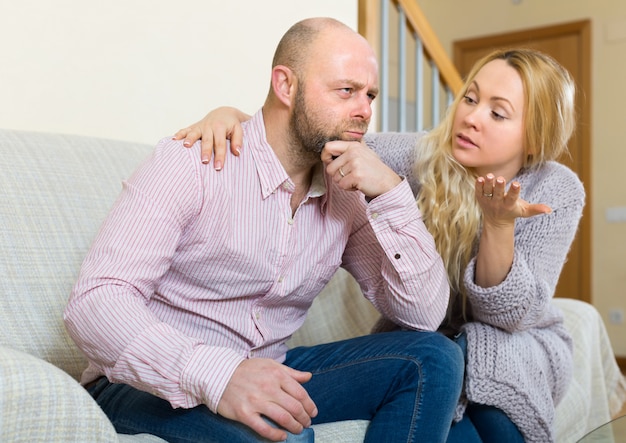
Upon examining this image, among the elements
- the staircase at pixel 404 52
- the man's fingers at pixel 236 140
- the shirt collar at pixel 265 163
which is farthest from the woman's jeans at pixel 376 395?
the staircase at pixel 404 52

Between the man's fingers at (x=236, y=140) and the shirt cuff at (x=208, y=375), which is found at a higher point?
the man's fingers at (x=236, y=140)

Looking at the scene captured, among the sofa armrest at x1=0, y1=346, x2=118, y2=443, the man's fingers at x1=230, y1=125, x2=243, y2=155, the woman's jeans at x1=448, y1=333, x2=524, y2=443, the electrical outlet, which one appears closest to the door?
the electrical outlet

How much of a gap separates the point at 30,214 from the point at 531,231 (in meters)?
1.01

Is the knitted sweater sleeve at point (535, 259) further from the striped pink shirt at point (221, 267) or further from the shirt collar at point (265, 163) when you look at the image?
the shirt collar at point (265, 163)

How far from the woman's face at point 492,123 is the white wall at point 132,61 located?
858 millimetres

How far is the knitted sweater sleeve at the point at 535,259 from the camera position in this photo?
4.67 ft

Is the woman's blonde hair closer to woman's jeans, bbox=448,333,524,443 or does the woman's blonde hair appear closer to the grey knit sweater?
the grey knit sweater

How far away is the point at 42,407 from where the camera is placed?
0.83 metres

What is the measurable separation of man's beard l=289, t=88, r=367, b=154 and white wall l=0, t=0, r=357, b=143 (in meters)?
0.80

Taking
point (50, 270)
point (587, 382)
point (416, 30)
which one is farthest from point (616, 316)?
point (50, 270)

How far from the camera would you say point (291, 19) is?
7.85 feet

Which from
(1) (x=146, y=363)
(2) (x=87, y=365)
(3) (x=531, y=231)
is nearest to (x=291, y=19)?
(3) (x=531, y=231)

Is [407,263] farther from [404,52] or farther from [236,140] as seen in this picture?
[404,52]

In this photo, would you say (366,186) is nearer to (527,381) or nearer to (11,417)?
(527,381)
